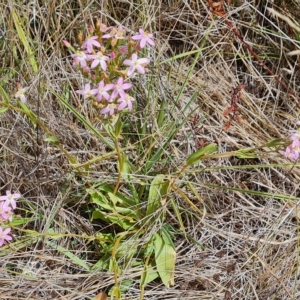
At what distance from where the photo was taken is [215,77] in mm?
1943

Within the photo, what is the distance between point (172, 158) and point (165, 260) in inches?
13.5

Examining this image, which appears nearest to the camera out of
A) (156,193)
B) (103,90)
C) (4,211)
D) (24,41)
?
(103,90)

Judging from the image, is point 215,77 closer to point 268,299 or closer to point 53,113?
point 53,113

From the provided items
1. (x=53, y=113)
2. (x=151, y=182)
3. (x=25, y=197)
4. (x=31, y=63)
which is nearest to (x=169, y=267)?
(x=151, y=182)

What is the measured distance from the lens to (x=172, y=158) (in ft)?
5.74

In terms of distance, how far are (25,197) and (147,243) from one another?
1.46 ft

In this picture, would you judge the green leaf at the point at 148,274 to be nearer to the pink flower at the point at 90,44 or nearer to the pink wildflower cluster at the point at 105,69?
the pink wildflower cluster at the point at 105,69

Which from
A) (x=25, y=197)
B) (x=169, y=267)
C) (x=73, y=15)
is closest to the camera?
(x=169, y=267)

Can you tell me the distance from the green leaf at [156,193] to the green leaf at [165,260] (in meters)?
0.11

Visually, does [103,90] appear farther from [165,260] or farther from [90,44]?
[165,260]

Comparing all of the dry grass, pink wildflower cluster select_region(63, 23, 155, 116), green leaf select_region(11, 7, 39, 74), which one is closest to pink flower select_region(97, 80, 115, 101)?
pink wildflower cluster select_region(63, 23, 155, 116)

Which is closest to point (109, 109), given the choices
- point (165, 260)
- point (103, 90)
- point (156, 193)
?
point (103, 90)

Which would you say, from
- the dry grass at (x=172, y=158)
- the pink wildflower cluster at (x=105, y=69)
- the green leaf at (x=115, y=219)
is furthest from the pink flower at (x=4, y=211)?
the pink wildflower cluster at (x=105, y=69)

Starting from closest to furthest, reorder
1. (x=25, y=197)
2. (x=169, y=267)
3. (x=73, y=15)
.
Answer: (x=169, y=267)
(x=25, y=197)
(x=73, y=15)
